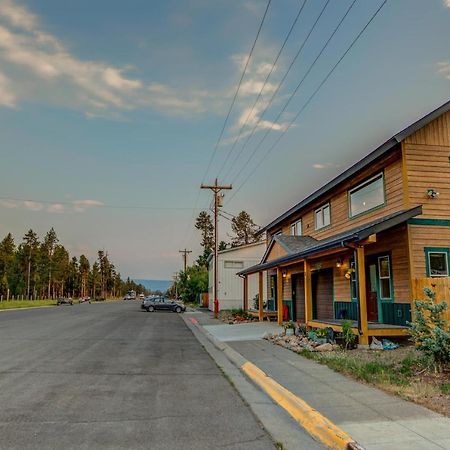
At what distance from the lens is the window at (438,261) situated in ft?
46.2

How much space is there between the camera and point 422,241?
14102mm

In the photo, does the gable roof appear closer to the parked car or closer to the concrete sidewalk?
the concrete sidewalk

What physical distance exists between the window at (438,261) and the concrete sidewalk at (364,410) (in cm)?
582

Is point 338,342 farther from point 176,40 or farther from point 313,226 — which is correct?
point 176,40

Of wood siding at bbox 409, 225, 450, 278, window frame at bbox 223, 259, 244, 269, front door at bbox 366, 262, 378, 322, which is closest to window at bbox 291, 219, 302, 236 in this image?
front door at bbox 366, 262, 378, 322

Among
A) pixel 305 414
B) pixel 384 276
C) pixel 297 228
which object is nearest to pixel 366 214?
pixel 384 276

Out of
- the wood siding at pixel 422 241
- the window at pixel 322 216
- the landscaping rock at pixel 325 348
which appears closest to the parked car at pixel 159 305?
the window at pixel 322 216

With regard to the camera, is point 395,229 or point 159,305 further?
point 159,305

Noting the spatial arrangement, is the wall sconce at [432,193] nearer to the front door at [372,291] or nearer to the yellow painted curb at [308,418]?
the front door at [372,291]

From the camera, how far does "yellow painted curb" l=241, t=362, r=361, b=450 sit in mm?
5297

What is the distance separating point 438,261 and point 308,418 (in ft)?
32.5

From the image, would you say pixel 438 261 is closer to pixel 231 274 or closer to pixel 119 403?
pixel 119 403

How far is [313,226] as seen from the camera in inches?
915

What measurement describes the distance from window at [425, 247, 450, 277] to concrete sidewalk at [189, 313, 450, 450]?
5.82 meters
